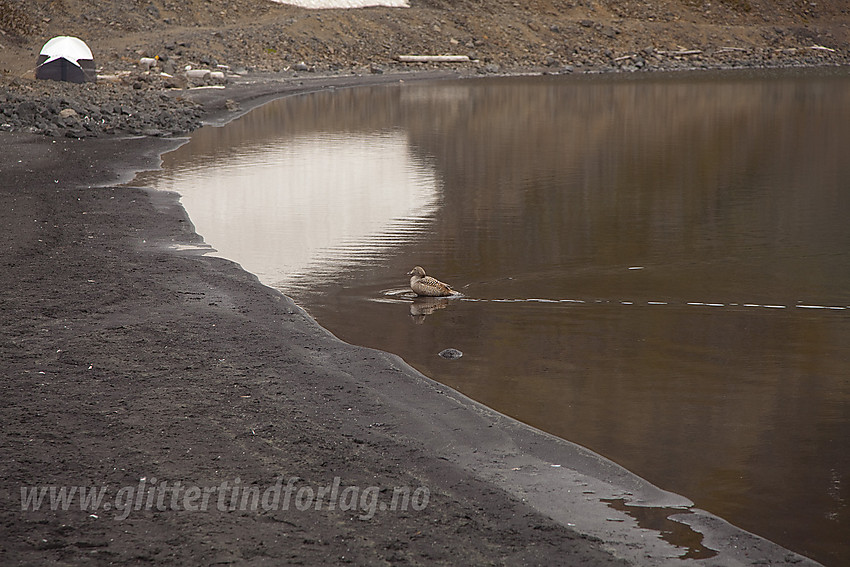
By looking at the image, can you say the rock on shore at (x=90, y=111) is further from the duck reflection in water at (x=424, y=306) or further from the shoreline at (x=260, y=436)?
the duck reflection in water at (x=424, y=306)

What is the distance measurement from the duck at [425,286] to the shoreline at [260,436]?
4.33 feet

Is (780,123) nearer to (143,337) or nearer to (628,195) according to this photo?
(628,195)

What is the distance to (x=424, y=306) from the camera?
10305 mm

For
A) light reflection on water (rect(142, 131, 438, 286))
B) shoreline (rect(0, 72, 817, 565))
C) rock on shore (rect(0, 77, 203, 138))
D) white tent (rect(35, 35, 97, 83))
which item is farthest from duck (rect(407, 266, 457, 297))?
white tent (rect(35, 35, 97, 83))

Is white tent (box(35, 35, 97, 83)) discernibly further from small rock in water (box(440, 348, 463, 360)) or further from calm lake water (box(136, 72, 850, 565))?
small rock in water (box(440, 348, 463, 360))

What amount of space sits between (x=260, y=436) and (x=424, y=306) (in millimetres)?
4192

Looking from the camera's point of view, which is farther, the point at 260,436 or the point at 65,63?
the point at 65,63

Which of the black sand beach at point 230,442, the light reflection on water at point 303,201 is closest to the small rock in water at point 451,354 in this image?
the black sand beach at point 230,442

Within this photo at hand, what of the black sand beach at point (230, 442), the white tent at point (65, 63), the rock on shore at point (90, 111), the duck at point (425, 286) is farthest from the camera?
the white tent at point (65, 63)

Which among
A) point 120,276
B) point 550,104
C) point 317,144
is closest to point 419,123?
point 317,144

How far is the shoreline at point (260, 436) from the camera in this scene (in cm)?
505

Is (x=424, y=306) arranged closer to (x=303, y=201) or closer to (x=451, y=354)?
(x=451, y=354)

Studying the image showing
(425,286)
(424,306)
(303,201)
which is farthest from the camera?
(303,201)

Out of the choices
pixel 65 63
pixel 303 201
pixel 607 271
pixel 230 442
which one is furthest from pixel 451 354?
pixel 65 63
